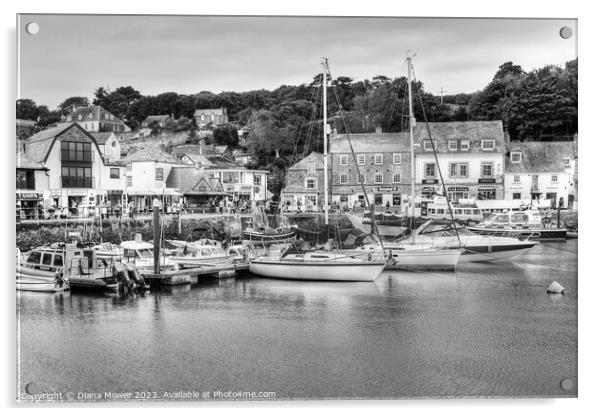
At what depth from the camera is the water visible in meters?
5.87

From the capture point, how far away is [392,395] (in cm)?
573

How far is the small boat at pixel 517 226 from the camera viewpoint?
34.2ft

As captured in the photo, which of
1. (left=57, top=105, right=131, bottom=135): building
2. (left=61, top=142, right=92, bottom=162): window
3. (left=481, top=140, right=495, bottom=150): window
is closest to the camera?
(left=57, top=105, right=131, bottom=135): building

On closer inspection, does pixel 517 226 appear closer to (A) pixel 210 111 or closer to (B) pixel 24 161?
(A) pixel 210 111

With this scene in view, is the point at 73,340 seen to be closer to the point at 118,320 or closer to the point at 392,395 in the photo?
the point at 118,320

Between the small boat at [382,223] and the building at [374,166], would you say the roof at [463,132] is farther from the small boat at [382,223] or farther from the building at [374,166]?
the small boat at [382,223]

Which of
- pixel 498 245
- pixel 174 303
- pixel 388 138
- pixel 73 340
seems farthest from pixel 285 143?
pixel 498 245

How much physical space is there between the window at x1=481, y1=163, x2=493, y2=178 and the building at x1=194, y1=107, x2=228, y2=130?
14.3 ft

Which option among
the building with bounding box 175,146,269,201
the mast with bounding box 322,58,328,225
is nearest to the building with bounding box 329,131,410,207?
the mast with bounding box 322,58,328,225

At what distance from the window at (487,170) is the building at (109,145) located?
581cm

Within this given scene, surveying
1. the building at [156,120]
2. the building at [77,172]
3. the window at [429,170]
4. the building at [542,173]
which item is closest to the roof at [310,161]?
the window at [429,170]

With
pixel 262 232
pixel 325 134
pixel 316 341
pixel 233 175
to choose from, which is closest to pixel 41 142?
pixel 316 341

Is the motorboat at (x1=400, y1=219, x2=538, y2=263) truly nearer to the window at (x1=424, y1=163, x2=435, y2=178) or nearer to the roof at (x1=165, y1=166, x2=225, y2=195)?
the window at (x1=424, y1=163, x2=435, y2=178)

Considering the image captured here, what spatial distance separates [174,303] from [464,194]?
5364 mm
